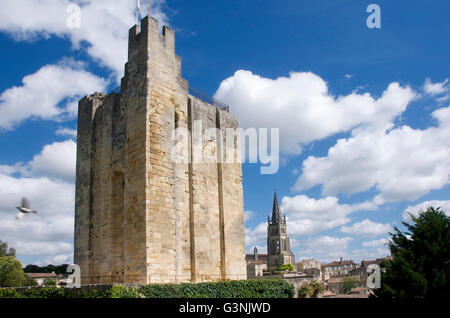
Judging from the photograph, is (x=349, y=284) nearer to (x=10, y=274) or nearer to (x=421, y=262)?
(x=10, y=274)

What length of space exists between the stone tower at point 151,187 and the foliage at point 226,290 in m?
0.65

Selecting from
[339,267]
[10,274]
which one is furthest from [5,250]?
[339,267]

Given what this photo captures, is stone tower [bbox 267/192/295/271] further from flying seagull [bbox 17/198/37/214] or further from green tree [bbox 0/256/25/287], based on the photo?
flying seagull [bbox 17/198/37/214]

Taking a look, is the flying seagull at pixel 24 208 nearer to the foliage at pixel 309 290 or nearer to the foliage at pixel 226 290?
the foliage at pixel 226 290

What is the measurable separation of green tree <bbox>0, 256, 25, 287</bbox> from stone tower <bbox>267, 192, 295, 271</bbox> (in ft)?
215

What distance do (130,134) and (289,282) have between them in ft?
35.7

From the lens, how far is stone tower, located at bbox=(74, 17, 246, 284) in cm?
1389

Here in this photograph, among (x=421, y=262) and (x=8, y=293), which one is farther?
(x=8, y=293)

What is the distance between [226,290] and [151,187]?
200 inches

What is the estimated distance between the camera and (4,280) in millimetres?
37469

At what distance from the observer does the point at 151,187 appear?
1391 cm

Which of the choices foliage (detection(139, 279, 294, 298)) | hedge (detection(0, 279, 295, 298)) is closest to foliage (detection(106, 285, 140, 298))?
hedge (detection(0, 279, 295, 298))

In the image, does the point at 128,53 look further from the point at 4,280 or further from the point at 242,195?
the point at 4,280
